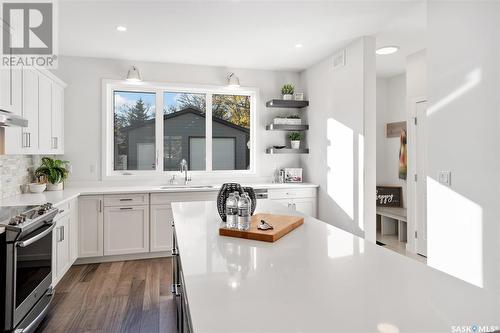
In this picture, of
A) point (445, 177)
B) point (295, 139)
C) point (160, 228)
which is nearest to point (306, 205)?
point (295, 139)

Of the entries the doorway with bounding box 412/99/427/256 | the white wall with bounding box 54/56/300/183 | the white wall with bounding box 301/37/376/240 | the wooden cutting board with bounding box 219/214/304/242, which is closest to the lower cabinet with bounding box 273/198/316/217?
the white wall with bounding box 301/37/376/240

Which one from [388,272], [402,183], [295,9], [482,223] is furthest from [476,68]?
[402,183]

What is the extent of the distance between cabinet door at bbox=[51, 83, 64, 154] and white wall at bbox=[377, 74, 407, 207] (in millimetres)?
4874

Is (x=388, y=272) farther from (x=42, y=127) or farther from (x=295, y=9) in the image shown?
(x=42, y=127)

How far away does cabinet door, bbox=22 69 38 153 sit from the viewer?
114 inches

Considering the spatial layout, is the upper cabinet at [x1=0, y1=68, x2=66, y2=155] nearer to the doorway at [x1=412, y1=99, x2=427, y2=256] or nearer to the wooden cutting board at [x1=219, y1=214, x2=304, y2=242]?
the wooden cutting board at [x1=219, y1=214, x2=304, y2=242]

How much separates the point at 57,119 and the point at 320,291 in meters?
3.95

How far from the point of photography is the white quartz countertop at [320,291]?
30.8 inches

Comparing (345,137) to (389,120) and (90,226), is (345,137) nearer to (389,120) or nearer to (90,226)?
(389,120)

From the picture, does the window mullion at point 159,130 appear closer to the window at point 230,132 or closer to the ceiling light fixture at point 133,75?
the ceiling light fixture at point 133,75

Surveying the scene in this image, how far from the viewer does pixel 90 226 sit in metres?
3.72

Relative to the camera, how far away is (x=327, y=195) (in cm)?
439

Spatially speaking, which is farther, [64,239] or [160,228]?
[160,228]

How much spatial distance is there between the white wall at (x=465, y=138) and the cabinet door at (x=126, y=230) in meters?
3.12
